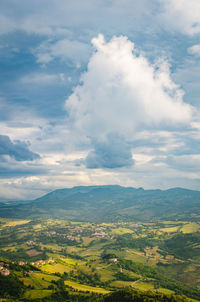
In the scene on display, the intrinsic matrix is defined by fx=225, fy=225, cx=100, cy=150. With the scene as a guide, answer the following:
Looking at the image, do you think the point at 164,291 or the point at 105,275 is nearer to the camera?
the point at 164,291

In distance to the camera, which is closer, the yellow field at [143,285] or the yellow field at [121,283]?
the yellow field at [143,285]

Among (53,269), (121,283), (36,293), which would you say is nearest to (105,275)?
(121,283)

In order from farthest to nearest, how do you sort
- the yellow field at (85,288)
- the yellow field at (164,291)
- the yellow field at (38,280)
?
the yellow field at (164,291) < the yellow field at (85,288) < the yellow field at (38,280)

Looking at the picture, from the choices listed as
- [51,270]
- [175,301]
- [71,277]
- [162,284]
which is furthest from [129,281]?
[175,301]

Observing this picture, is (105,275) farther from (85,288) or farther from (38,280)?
(38,280)

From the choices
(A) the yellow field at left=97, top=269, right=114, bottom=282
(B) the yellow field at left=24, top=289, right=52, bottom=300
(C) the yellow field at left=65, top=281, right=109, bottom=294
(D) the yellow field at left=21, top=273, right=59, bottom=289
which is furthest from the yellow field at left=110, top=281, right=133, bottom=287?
(B) the yellow field at left=24, top=289, right=52, bottom=300

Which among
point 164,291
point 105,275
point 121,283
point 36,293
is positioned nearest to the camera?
point 36,293

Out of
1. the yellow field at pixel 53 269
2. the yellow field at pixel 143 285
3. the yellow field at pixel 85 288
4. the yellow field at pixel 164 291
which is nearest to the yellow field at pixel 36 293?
the yellow field at pixel 85 288

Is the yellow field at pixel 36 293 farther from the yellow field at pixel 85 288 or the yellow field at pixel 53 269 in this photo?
the yellow field at pixel 53 269

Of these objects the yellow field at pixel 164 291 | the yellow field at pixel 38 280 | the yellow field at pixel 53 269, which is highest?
the yellow field at pixel 38 280

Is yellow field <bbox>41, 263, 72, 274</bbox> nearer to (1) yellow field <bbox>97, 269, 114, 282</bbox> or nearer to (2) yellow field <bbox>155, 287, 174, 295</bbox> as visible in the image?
(1) yellow field <bbox>97, 269, 114, 282</bbox>

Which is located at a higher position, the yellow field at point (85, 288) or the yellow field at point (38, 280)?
→ the yellow field at point (38, 280)

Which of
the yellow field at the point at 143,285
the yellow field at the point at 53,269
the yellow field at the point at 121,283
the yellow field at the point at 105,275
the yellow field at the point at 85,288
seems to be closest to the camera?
the yellow field at the point at 85,288
